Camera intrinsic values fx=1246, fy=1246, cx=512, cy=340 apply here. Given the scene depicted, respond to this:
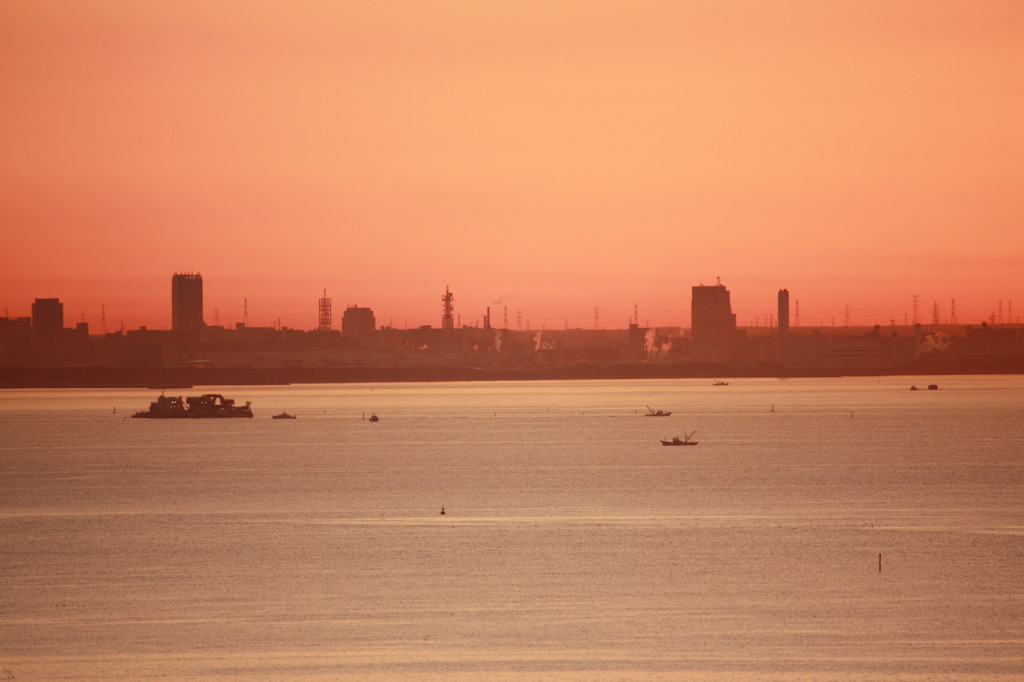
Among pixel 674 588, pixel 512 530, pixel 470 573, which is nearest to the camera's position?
pixel 674 588

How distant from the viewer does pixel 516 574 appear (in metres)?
57.7

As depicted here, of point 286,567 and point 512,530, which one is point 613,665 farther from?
point 512,530

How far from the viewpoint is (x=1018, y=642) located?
43188mm

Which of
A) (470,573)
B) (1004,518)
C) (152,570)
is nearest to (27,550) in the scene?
(152,570)

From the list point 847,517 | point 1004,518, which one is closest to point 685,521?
point 847,517

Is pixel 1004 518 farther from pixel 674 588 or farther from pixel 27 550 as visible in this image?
pixel 27 550

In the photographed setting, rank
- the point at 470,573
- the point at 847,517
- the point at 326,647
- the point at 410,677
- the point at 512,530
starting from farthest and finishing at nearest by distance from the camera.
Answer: the point at 847,517 < the point at 512,530 < the point at 470,573 < the point at 326,647 < the point at 410,677

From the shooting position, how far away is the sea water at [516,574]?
136ft

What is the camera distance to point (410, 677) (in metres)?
38.5

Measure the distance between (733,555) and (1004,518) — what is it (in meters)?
24.9

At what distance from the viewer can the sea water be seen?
41.4m

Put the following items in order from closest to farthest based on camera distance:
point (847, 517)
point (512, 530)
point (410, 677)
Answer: point (410, 677) < point (512, 530) < point (847, 517)

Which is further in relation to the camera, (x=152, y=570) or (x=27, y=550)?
(x=27, y=550)

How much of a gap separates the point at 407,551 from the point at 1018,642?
32.4m
